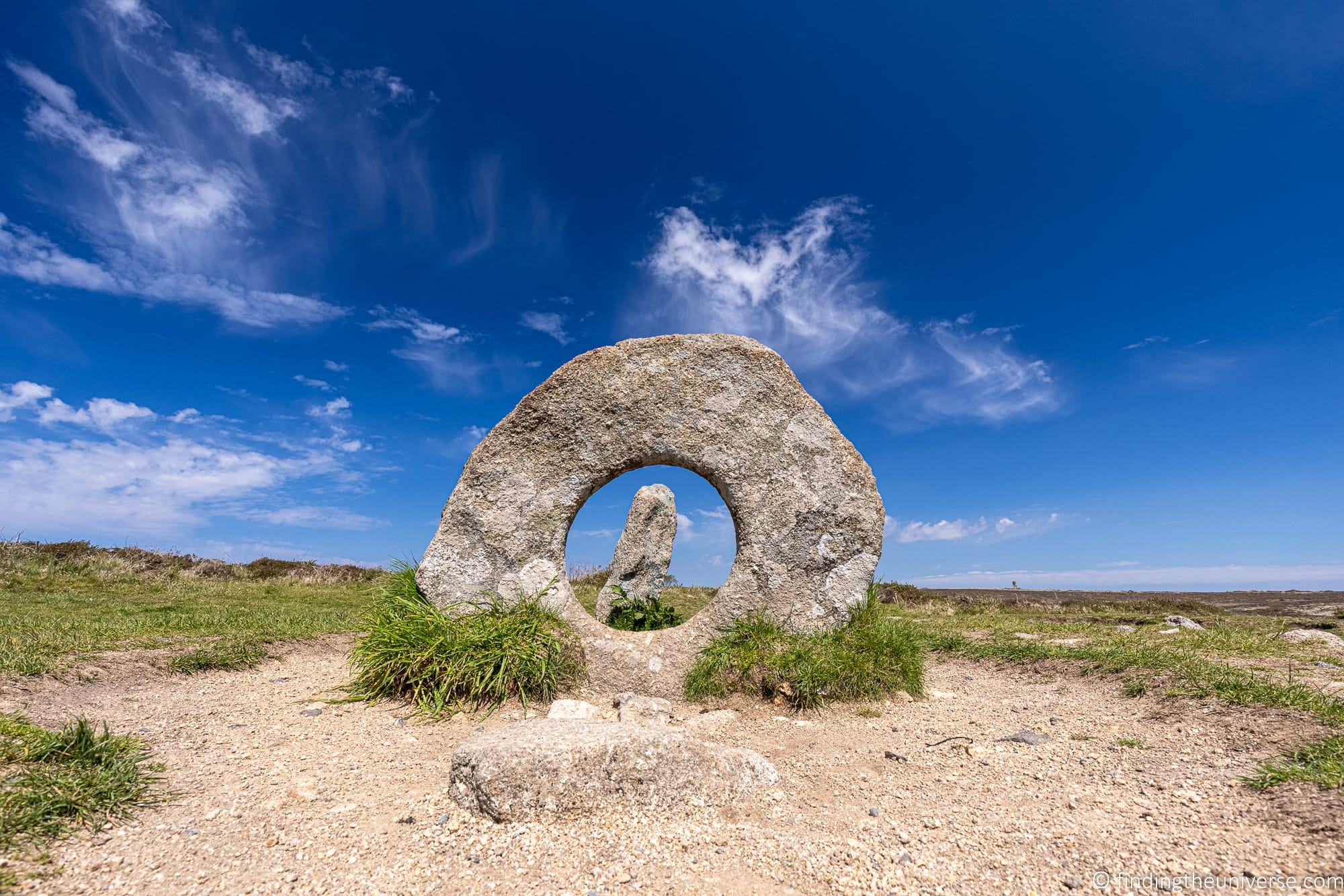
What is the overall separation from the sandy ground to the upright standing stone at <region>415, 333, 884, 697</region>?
60.4 inches

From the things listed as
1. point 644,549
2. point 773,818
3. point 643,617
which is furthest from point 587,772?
point 644,549

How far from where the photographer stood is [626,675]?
21.5 feet

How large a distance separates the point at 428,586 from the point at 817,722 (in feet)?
13.4

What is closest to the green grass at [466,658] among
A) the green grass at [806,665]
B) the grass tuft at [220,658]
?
the green grass at [806,665]

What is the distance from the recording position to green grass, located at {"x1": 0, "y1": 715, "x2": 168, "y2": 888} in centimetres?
324

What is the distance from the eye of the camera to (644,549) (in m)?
11.7

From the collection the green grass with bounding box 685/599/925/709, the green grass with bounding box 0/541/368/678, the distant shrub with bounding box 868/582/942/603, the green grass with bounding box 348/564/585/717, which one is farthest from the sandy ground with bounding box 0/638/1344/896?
the distant shrub with bounding box 868/582/942/603

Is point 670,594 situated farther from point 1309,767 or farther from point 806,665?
point 1309,767

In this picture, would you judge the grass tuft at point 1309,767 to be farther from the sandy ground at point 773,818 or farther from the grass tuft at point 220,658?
the grass tuft at point 220,658

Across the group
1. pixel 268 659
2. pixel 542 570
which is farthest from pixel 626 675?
pixel 268 659

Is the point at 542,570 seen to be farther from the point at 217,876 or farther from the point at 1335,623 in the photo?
the point at 1335,623

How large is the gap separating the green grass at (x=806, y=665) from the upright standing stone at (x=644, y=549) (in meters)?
4.94

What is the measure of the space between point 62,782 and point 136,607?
9.31 meters

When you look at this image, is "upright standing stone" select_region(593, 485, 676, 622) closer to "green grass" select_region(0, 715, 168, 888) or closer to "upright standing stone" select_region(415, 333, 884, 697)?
"upright standing stone" select_region(415, 333, 884, 697)
